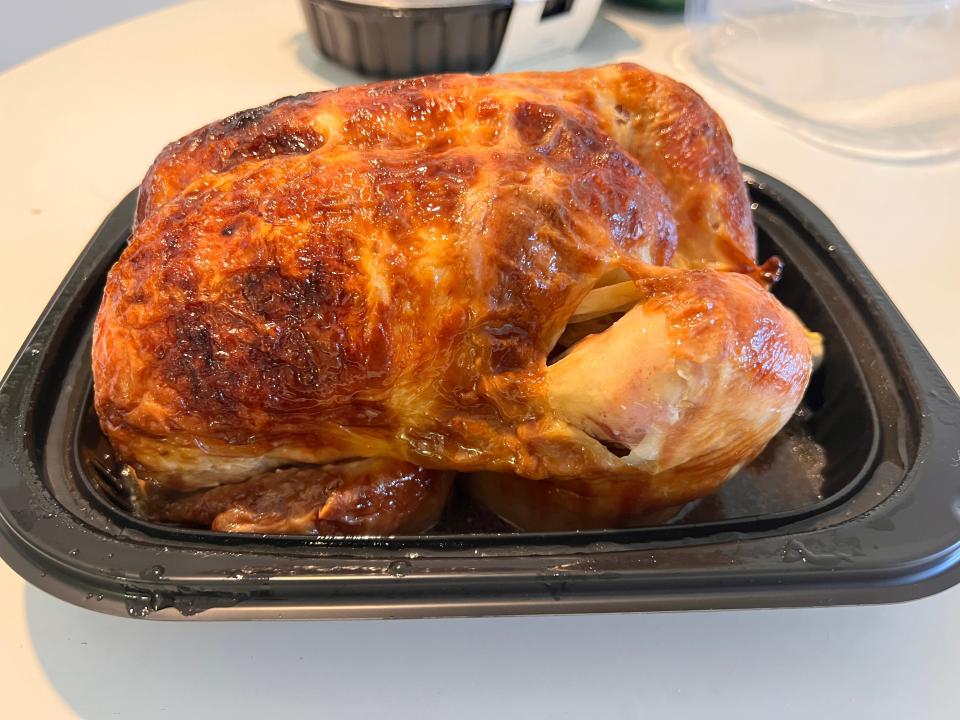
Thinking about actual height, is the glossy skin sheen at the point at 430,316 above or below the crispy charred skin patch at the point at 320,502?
above

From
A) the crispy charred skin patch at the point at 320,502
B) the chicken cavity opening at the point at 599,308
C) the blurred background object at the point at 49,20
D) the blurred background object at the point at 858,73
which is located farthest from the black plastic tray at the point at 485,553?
the blurred background object at the point at 49,20

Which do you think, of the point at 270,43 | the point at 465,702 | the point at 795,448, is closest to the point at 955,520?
the point at 795,448

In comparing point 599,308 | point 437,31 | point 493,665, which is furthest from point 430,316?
point 437,31

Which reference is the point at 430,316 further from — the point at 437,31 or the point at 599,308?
the point at 437,31

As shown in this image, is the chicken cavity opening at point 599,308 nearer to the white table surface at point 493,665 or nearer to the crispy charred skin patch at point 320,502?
the crispy charred skin patch at point 320,502

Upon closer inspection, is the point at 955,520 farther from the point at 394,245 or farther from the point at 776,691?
the point at 394,245

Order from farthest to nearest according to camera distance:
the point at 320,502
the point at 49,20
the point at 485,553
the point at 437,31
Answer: the point at 49,20
the point at 437,31
the point at 320,502
the point at 485,553

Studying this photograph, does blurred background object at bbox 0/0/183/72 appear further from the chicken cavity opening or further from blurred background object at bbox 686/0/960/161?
the chicken cavity opening
